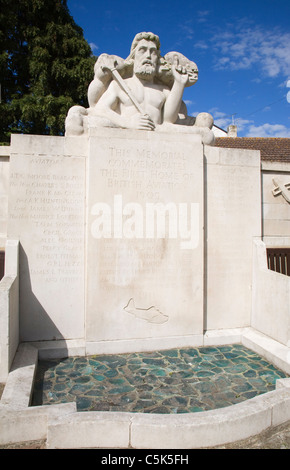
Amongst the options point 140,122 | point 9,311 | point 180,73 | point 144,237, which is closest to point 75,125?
point 140,122

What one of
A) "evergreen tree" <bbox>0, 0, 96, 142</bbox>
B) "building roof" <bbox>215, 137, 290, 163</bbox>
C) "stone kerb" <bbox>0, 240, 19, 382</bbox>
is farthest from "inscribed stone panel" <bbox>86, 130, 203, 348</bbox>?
"building roof" <bbox>215, 137, 290, 163</bbox>

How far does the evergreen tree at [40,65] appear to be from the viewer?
13523mm

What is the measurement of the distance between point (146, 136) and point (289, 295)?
3219 millimetres

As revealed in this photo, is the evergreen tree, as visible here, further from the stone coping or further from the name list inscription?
the stone coping

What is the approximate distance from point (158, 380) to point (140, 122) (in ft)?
12.8

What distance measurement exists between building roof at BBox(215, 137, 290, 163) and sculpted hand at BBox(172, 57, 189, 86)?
351 inches

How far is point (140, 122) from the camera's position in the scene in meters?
5.45

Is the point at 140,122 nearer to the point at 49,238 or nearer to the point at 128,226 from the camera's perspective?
the point at 128,226

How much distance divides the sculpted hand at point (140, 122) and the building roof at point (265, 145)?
9701mm

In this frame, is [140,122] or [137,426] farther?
[140,122]

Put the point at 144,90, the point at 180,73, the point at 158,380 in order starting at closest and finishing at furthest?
1. the point at 158,380
2. the point at 144,90
3. the point at 180,73

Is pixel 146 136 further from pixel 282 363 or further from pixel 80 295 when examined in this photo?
pixel 282 363

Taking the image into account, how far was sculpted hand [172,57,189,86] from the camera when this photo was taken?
5.87m

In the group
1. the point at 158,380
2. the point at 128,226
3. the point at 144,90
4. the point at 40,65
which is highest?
the point at 40,65
